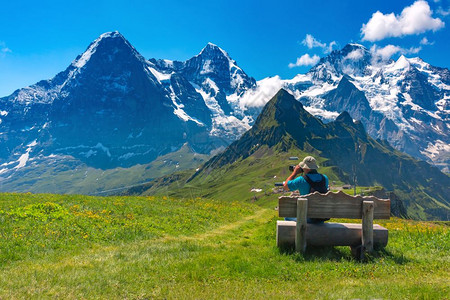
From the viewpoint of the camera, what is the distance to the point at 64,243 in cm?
1471

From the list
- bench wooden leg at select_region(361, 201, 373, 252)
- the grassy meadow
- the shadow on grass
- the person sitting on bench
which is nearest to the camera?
the grassy meadow

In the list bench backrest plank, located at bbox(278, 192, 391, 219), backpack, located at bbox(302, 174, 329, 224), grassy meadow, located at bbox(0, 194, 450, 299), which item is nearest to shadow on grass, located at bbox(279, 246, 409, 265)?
grassy meadow, located at bbox(0, 194, 450, 299)

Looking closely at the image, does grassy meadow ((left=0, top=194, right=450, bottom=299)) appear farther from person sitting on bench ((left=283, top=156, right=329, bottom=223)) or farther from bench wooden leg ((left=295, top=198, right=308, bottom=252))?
person sitting on bench ((left=283, top=156, right=329, bottom=223))

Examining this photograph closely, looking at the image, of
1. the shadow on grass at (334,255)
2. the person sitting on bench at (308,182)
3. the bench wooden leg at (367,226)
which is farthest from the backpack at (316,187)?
the bench wooden leg at (367,226)

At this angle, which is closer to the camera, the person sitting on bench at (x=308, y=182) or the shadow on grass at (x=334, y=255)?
the shadow on grass at (x=334, y=255)

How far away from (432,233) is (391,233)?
211 centimetres

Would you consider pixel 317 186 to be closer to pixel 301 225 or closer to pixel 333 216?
pixel 333 216

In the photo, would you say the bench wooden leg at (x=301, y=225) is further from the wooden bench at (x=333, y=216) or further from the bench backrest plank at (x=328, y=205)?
the bench backrest plank at (x=328, y=205)

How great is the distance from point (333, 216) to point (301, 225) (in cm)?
120

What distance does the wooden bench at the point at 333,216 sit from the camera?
11719 millimetres

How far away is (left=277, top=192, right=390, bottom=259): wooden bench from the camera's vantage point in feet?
38.4

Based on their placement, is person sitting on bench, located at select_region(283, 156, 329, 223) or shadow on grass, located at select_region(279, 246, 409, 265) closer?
shadow on grass, located at select_region(279, 246, 409, 265)

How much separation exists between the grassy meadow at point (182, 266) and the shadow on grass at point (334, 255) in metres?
0.04

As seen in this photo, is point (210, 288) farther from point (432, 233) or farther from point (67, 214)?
point (67, 214)
